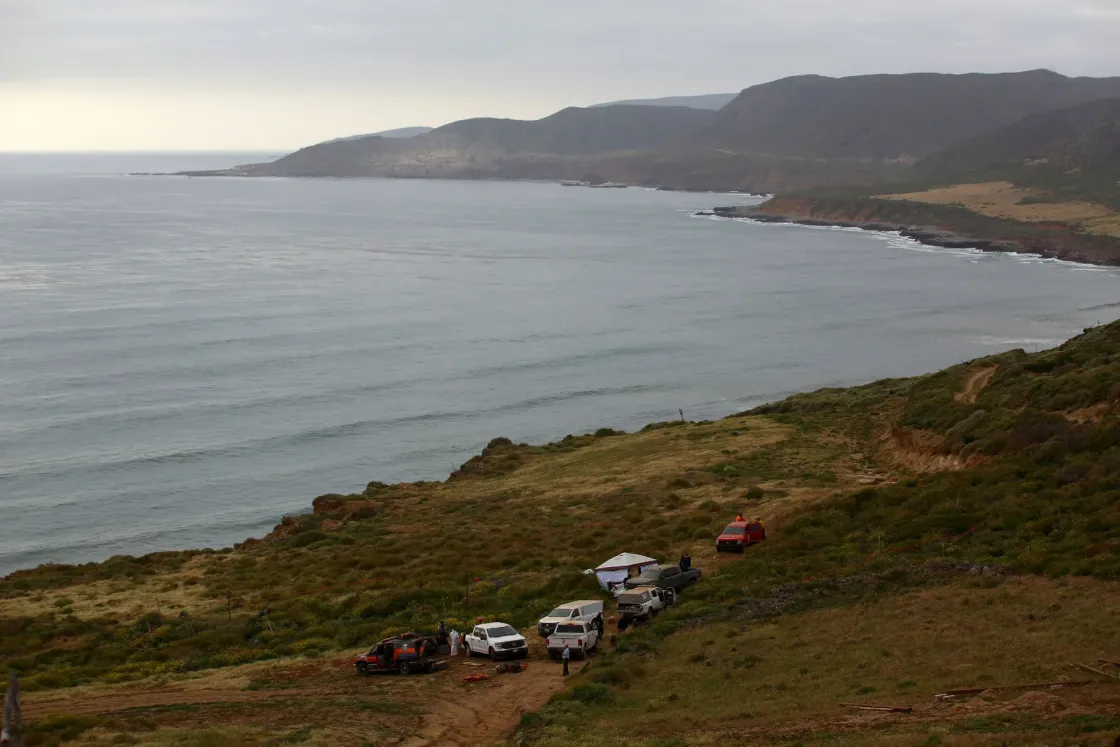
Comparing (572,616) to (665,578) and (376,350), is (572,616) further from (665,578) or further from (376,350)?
(376,350)

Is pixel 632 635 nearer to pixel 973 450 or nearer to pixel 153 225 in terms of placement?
pixel 973 450

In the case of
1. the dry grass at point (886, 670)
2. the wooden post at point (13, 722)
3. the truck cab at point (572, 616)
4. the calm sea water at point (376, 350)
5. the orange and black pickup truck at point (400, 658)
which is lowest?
the calm sea water at point (376, 350)

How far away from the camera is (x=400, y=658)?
23531 mm

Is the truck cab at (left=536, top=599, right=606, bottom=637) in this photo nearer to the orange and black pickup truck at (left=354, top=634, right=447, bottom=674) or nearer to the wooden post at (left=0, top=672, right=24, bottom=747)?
the orange and black pickup truck at (left=354, top=634, right=447, bottom=674)

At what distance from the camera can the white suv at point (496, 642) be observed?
23859mm

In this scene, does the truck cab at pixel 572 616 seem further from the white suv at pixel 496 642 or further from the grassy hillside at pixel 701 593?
the grassy hillside at pixel 701 593

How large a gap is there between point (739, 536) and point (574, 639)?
28.4 ft

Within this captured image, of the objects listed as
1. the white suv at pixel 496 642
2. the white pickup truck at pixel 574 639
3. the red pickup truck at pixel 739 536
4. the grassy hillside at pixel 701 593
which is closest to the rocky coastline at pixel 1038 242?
the grassy hillside at pixel 701 593

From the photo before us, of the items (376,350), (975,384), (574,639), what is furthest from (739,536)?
(376,350)

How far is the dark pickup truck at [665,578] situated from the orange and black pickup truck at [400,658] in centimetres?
579

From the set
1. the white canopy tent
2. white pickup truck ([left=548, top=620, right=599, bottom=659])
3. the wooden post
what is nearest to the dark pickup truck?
the white canopy tent

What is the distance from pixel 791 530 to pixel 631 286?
332 ft

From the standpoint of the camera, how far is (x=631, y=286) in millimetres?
131625

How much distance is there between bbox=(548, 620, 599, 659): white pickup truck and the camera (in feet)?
76.4
